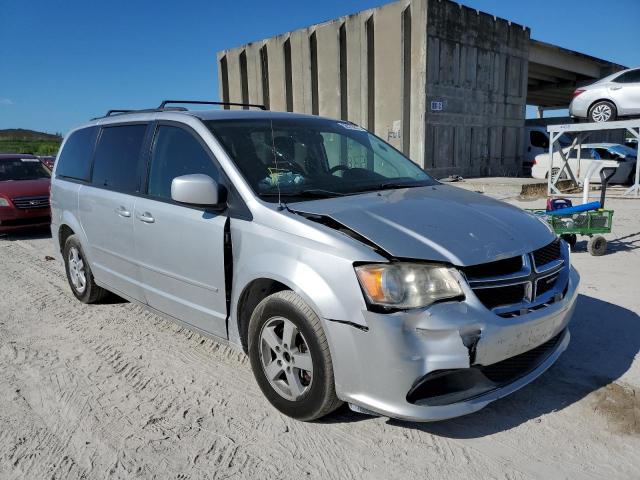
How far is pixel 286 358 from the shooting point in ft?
9.07

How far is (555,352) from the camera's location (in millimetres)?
2936

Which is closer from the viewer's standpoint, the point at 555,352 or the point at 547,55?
the point at 555,352

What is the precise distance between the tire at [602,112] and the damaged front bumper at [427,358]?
40.7 ft

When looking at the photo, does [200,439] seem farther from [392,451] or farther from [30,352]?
[30,352]

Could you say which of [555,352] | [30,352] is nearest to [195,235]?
[30,352]

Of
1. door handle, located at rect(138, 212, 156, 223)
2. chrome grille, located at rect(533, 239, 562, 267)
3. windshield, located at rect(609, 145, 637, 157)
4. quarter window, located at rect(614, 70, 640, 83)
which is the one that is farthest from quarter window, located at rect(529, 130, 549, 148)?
door handle, located at rect(138, 212, 156, 223)

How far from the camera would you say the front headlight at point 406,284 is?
235 cm

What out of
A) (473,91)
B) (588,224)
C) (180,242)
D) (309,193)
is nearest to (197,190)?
(180,242)

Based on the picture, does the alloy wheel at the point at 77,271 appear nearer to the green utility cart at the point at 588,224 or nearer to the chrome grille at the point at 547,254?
the chrome grille at the point at 547,254

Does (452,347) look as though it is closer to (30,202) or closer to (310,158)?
(310,158)

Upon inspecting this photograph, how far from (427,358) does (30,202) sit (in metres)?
9.15

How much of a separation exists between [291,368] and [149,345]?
5.61 ft

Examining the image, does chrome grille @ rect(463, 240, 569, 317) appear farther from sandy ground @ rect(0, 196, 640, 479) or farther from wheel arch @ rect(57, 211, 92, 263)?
wheel arch @ rect(57, 211, 92, 263)

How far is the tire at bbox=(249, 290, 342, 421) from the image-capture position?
8.30 ft
